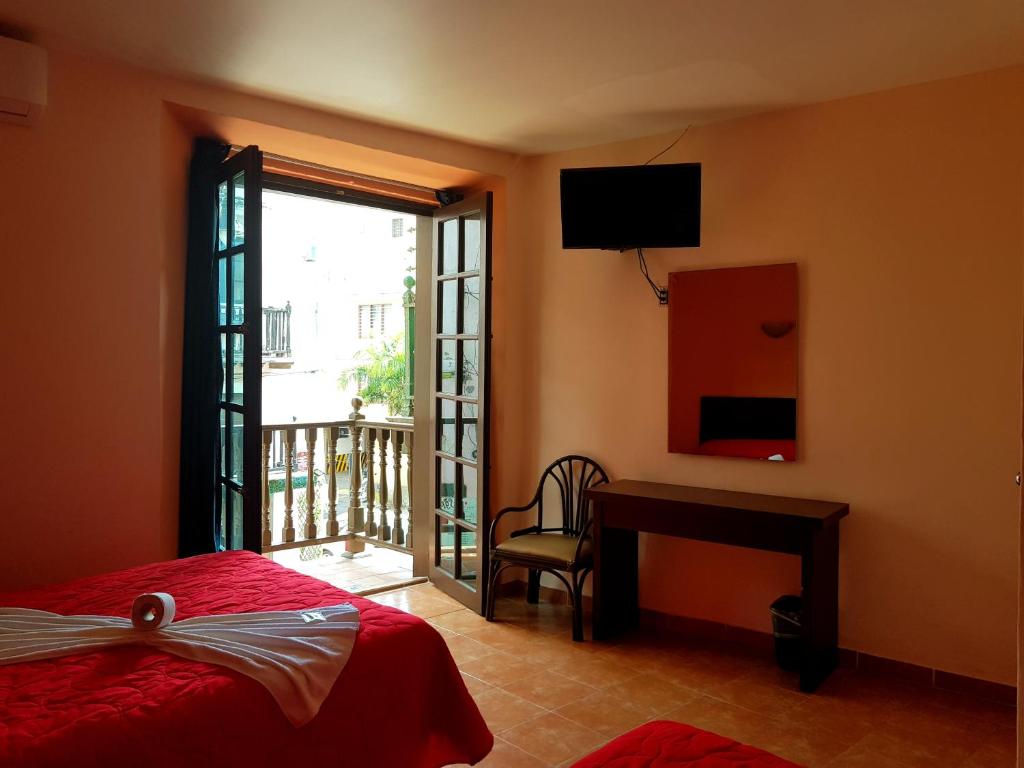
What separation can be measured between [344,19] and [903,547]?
310cm

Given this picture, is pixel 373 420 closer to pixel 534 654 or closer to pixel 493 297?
pixel 493 297

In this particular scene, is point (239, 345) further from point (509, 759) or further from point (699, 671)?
point (699, 671)

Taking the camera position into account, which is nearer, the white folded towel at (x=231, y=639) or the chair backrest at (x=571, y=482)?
the white folded towel at (x=231, y=639)

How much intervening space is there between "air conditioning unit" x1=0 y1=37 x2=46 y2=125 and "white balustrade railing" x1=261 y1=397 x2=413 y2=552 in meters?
2.60

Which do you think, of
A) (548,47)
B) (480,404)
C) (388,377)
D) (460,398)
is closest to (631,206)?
(548,47)

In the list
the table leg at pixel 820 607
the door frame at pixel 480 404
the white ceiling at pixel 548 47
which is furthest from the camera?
the door frame at pixel 480 404

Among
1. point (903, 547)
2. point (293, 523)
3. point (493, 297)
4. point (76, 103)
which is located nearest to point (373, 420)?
point (293, 523)

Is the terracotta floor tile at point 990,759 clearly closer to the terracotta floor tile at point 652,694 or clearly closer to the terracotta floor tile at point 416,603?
the terracotta floor tile at point 652,694

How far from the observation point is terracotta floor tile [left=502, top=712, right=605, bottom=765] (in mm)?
2758

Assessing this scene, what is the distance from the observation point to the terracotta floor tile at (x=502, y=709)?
9.79ft

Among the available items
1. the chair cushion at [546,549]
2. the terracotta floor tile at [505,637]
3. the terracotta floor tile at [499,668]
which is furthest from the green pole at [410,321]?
the terracotta floor tile at [499,668]

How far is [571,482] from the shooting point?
14.6 ft

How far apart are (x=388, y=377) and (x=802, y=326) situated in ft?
14.1

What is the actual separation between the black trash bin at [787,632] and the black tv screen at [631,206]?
173 cm
